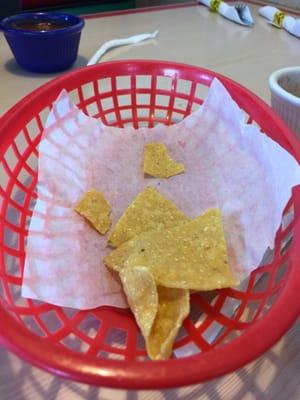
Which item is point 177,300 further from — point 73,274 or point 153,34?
point 153,34

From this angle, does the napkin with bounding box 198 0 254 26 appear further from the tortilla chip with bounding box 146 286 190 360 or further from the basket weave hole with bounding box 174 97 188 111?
the tortilla chip with bounding box 146 286 190 360

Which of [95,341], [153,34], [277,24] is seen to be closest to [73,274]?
[95,341]

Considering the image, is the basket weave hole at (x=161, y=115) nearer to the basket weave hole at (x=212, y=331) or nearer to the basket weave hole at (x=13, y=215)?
the basket weave hole at (x=13, y=215)

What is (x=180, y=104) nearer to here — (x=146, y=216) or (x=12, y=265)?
(x=146, y=216)

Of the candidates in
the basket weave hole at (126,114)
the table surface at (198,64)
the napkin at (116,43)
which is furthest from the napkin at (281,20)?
the basket weave hole at (126,114)

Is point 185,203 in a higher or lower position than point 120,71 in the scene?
lower

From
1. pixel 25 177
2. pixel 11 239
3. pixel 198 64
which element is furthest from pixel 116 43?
pixel 11 239
